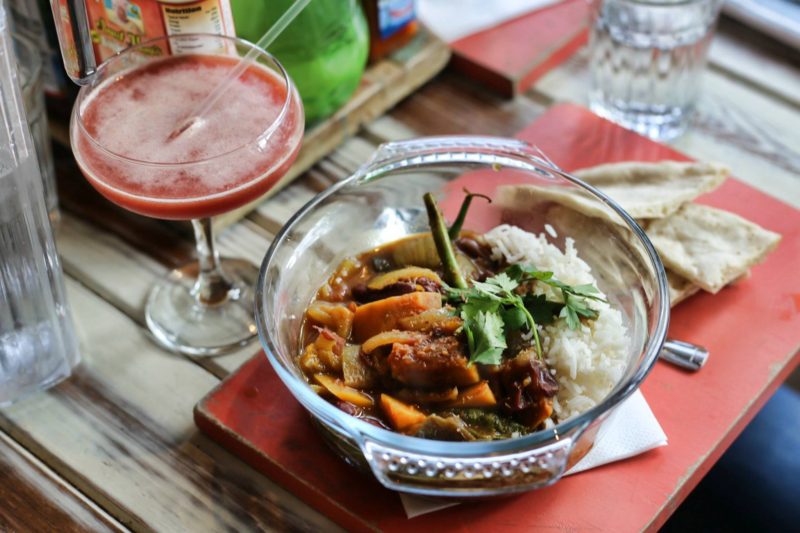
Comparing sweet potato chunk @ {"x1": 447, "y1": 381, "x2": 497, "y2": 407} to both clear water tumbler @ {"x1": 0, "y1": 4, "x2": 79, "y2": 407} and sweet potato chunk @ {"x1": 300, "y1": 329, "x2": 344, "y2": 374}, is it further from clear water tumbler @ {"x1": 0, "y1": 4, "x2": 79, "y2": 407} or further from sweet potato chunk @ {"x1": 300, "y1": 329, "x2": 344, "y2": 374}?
clear water tumbler @ {"x1": 0, "y1": 4, "x2": 79, "y2": 407}

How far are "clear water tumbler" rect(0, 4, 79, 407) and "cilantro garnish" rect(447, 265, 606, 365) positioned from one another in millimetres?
575

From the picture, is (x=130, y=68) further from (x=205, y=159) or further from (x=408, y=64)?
(x=408, y=64)

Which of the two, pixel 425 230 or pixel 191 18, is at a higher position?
pixel 191 18

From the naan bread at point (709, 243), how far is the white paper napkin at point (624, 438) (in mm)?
237

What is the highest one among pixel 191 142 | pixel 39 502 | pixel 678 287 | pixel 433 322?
pixel 191 142

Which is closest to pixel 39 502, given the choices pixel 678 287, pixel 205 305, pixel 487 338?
pixel 205 305

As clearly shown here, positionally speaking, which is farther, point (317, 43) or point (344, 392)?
point (317, 43)

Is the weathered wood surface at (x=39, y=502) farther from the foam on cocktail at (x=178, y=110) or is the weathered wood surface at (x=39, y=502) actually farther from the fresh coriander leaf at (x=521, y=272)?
the fresh coriander leaf at (x=521, y=272)

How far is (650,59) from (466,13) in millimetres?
437

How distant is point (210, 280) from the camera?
163 cm

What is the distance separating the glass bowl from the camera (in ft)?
3.71

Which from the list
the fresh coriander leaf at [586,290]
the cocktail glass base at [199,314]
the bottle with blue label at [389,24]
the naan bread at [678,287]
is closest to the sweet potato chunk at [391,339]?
the fresh coriander leaf at [586,290]

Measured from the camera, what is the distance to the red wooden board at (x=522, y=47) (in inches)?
79.0

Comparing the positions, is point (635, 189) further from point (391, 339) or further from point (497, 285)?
point (391, 339)
